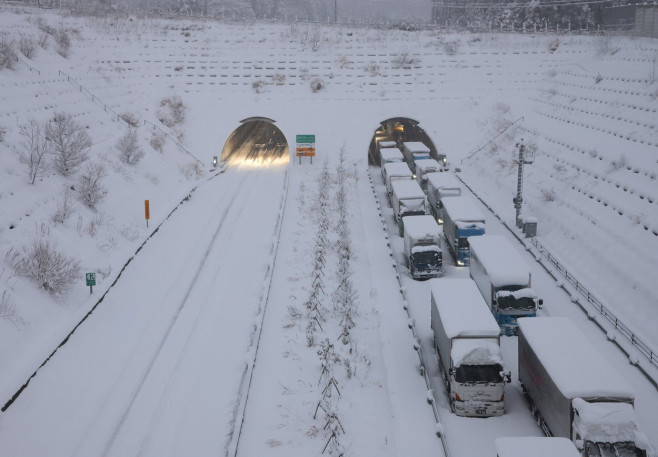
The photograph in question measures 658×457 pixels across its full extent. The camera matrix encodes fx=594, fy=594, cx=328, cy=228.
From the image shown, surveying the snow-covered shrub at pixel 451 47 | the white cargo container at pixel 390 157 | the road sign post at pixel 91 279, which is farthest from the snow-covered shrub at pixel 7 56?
the snow-covered shrub at pixel 451 47

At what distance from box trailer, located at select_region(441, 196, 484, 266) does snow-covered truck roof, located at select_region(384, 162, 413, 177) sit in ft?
24.4

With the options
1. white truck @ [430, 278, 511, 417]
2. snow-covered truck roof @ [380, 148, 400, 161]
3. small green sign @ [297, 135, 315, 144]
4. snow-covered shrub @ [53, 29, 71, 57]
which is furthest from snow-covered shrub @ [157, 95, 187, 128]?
white truck @ [430, 278, 511, 417]

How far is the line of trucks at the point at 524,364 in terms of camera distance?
13.0 meters

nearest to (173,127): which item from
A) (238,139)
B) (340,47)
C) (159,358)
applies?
(238,139)

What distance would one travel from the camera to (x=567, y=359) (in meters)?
15.0

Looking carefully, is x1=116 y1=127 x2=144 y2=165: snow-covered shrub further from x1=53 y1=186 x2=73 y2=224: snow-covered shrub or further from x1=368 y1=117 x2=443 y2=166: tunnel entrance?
x1=368 y1=117 x2=443 y2=166: tunnel entrance

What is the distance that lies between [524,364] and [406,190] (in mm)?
16875

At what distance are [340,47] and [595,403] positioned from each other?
1915 inches

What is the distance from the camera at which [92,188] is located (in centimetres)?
3014

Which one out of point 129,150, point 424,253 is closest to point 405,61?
point 129,150

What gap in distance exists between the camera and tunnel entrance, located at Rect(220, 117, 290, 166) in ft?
167

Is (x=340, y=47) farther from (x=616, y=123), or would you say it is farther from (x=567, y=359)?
(x=567, y=359)

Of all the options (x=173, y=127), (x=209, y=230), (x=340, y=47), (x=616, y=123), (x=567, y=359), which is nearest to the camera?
(x=567, y=359)

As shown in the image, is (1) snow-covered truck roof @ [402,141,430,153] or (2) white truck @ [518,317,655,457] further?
(1) snow-covered truck roof @ [402,141,430,153]
